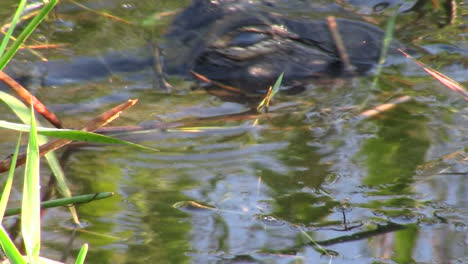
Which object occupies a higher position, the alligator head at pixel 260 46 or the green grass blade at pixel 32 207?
the alligator head at pixel 260 46

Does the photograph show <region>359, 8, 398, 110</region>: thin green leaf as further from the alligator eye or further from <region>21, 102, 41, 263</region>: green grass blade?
<region>21, 102, 41, 263</region>: green grass blade

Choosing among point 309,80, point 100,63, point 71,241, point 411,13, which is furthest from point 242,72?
point 71,241

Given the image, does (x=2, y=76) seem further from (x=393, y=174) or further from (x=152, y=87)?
(x=393, y=174)

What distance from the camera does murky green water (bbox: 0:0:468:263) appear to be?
67.1 inches

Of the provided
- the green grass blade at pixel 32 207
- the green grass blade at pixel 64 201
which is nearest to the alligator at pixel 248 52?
the green grass blade at pixel 64 201

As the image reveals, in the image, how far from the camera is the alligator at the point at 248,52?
2785 mm

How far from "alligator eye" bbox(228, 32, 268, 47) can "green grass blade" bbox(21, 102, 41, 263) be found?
155 cm

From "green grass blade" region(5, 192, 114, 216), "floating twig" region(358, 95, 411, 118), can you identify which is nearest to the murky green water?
"floating twig" region(358, 95, 411, 118)

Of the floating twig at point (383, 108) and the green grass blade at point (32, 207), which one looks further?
the floating twig at point (383, 108)

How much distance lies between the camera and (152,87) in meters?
2.74

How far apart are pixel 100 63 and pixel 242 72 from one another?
62 cm

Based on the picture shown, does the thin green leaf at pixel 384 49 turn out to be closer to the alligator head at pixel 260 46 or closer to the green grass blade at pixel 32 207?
the alligator head at pixel 260 46

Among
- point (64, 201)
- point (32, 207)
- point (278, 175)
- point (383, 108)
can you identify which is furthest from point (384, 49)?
point (32, 207)

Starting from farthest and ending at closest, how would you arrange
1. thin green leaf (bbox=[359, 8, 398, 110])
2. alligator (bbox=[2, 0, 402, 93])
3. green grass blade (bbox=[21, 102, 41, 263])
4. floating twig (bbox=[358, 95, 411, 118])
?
alligator (bbox=[2, 0, 402, 93]) < thin green leaf (bbox=[359, 8, 398, 110]) < floating twig (bbox=[358, 95, 411, 118]) < green grass blade (bbox=[21, 102, 41, 263])
